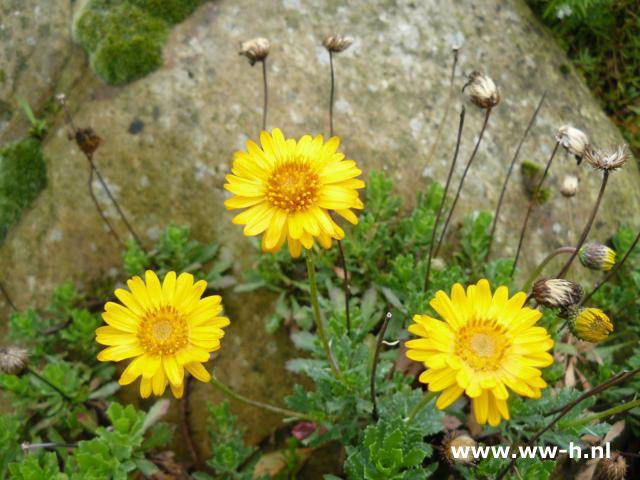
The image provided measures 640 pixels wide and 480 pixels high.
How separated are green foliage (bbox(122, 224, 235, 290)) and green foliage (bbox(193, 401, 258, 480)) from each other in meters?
0.76

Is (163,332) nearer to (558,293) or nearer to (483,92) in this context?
(558,293)

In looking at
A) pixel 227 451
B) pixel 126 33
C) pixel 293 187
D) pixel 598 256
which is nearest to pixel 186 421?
pixel 227 451

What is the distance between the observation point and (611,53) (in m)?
4.65

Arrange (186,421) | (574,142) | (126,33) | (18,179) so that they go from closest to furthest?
(574,142) → (186,421) → (18,179) → (126,33)

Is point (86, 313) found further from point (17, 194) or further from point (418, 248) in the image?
point (418, 248)

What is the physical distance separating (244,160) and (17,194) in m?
2.09

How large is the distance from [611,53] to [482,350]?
3702 millimetres

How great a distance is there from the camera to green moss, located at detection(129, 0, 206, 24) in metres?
3.79

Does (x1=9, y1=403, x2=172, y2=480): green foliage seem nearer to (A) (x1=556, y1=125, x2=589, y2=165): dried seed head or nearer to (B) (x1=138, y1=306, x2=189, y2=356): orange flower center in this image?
(B) (x1=138, y1=306, x2=189, y2=356): orange flower center

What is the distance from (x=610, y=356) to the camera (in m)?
3.29

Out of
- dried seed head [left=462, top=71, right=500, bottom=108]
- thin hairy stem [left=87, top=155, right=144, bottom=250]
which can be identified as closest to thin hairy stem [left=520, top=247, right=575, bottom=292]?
dried seed head [left=462, top=71, right=500, bottom=108]

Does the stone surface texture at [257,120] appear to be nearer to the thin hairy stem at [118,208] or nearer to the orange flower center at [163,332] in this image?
the thin hairy stem at [118,208]

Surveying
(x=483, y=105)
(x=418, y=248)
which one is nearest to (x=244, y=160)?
(x=483, y=105)

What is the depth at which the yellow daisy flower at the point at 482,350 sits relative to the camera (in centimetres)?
193
